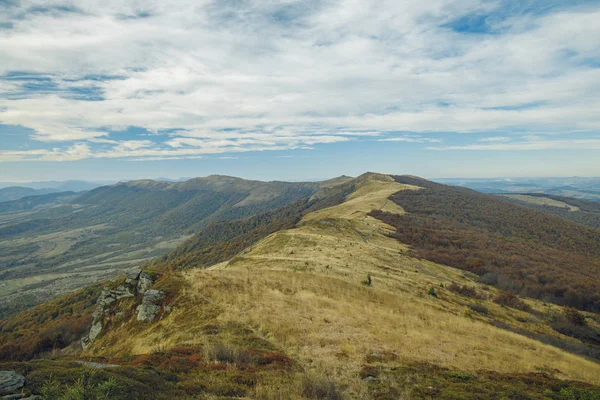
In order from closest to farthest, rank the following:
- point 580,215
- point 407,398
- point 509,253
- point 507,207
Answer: point 407,398
point 509,253
point 507,207
point 580,215

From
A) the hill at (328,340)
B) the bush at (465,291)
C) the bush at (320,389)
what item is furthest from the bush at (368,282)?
the bush at (320,389)

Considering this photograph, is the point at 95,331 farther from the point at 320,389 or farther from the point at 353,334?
the point at 320,389

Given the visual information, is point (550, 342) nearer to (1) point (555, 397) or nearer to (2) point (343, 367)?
(1) point (555, 397)

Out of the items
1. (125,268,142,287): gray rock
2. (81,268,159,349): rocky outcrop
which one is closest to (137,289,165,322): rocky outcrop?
(81,268,159,349): rocky outcrop

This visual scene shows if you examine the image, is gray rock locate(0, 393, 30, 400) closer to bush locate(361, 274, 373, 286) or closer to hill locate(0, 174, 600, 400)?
hill locate(0, 174, 600, 400)

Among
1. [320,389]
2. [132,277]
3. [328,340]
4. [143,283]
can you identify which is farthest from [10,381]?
[132,277]

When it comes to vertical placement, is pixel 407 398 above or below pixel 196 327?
above

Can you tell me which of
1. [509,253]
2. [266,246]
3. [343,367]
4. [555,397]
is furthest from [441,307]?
[509,253]

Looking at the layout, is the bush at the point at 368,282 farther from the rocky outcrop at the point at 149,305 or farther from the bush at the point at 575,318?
the bush at the point at 575,318
